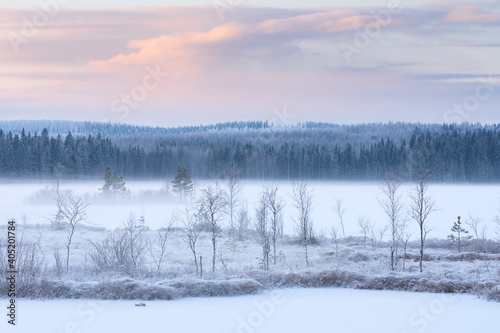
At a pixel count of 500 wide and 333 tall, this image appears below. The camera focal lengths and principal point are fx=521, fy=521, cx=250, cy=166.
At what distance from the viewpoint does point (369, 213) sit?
54219 millimetres

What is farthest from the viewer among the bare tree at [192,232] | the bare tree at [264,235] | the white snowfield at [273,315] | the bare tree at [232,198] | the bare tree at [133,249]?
the bare tree at [232,198]

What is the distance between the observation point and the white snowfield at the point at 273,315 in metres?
12.3

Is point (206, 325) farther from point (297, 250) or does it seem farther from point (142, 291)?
point (297, 250)

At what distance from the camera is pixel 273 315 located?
13.6 m

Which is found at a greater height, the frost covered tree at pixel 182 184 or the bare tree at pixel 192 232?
the frost covered tree at pixel 182 184

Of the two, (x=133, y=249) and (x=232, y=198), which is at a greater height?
(x=232, y=198)

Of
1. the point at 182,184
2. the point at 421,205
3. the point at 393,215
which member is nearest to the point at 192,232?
the point at 393,215

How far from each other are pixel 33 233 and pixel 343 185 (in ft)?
247

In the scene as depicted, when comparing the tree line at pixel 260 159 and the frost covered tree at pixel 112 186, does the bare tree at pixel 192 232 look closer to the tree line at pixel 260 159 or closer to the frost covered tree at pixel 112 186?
the frost covered tree at pixel 112 186

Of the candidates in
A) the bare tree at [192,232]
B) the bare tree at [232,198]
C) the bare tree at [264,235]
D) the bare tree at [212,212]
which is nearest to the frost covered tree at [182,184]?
the bare tree at [232,198]

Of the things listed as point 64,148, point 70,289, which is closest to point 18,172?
point 64,148

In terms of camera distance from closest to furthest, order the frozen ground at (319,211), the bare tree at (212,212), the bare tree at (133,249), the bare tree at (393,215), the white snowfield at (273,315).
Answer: the white snowfield at (273,315), the bare tree at (133,249), the bare tree at (212,212), the bare tree at (393,215), the frozen ground at (319,211)

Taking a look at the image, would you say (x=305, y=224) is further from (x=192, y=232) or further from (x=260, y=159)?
(x=260, y=159)

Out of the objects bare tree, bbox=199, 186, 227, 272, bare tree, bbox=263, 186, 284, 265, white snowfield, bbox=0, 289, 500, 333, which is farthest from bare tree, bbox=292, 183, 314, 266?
white snowfield, bbox=0, 289, 500, 333
